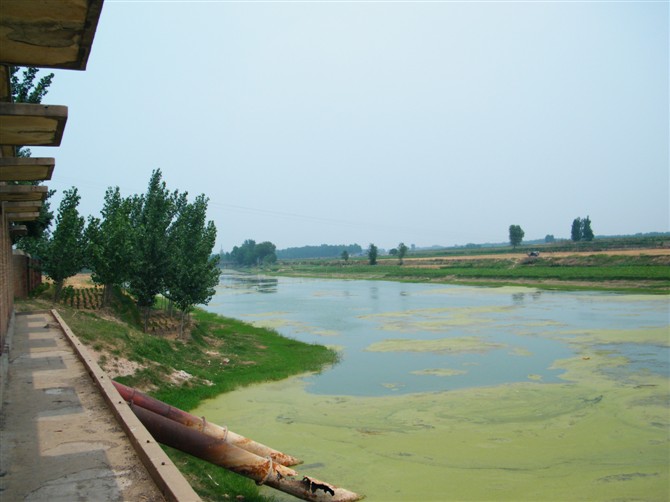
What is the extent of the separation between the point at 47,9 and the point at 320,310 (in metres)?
46.9

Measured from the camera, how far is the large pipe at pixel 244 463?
407 inches

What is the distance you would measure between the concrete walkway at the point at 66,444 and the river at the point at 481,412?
555 centimetres

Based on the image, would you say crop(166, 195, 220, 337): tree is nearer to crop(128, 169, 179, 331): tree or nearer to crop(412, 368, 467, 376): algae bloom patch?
crop(128, 169, 179, 331): tree

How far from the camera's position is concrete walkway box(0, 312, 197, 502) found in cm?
591

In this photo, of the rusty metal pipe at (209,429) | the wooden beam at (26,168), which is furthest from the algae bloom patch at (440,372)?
the wooden beam at (26,168)

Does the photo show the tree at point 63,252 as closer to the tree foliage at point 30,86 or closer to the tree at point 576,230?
the tree foliage at point 30,86

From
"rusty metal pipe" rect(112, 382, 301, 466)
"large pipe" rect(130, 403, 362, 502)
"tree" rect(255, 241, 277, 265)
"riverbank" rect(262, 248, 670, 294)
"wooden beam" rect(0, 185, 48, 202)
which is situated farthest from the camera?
"tree" rect(255, 241, 277, 265)

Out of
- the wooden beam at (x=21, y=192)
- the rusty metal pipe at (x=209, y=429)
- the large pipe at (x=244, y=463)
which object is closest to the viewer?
the large pipe at (x=244, y=463)

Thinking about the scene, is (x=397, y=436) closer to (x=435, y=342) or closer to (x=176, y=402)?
(x=176, y=402)

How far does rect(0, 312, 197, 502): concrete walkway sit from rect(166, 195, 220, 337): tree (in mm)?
18782

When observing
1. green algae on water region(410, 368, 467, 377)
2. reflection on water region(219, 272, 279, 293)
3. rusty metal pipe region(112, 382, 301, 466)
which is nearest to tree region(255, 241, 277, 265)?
reflection on water region(219, 272, 279, 293)

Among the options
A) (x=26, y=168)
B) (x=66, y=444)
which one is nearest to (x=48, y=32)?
(x=26, y=168)

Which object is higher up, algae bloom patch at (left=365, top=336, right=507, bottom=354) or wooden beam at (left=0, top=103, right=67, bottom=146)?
wooden beam at (left=0, top=103, right=67, bottom=146)

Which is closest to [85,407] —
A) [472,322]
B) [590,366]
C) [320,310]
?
[590,366]
